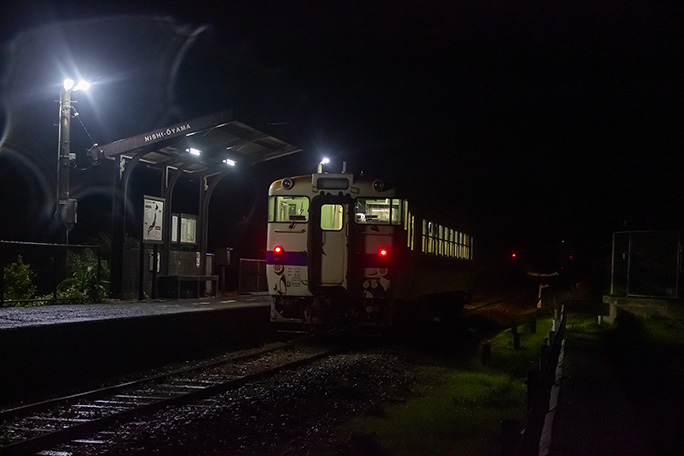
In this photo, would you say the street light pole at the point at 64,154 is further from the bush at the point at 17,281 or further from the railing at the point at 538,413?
the railing at the point at 538,413

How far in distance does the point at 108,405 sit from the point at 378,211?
7121mm

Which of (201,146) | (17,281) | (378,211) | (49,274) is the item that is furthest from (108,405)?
(201,146)

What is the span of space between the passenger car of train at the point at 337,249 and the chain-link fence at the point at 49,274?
505 cm

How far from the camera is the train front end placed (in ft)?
46.0

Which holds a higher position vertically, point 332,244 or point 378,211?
point 378,211

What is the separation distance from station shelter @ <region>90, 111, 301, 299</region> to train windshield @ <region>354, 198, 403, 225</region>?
428cm

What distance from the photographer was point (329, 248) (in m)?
14.2

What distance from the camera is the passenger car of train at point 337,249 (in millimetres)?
14023

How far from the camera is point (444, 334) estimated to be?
18406mm

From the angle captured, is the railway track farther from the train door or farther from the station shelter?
the station shelter

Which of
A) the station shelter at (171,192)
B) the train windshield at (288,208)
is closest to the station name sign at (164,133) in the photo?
the station shelter at (171,192)

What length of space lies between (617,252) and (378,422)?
486 inches

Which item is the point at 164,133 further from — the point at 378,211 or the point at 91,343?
the point at 91,343

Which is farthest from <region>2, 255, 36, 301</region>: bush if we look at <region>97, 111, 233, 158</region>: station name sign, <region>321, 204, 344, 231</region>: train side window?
<region>321, 204, 344, 231</region>: train side window
